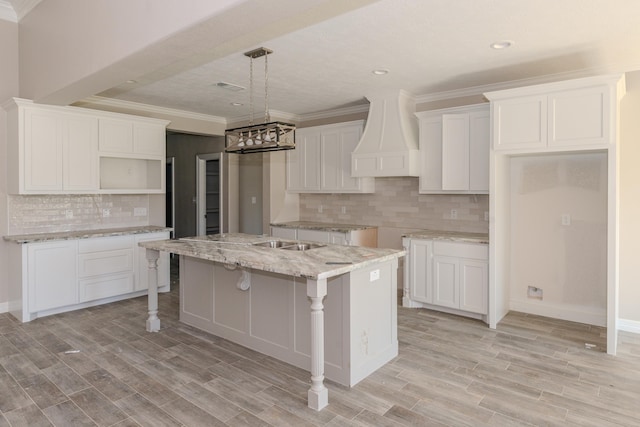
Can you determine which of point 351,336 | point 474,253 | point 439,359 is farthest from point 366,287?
point 474,253

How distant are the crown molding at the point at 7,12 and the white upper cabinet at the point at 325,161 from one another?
3653 millimetres

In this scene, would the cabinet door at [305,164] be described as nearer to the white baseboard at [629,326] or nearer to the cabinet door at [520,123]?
the cabinet door at [520,123]

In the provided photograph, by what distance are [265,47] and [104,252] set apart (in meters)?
3.15

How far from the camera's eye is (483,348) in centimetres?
366

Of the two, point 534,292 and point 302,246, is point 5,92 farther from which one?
point 534,292

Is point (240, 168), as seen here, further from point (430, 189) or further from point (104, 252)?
point (430, 189)

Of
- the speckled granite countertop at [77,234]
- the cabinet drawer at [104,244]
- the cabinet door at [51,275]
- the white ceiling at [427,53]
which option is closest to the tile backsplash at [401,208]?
the white ceiling at [427,53]

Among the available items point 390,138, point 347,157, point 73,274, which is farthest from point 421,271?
point 73,274

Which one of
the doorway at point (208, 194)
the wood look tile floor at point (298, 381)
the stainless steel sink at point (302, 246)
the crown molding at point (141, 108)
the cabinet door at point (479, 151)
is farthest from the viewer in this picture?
the doorway at point (208, 194)

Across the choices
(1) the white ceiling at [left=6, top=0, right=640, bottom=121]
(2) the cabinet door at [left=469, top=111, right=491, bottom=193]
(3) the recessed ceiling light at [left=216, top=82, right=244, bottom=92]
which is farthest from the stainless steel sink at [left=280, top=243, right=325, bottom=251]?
(3) the recessed ceiling light at [left=216, top=82, right=244, bottom=92]

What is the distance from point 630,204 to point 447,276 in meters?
1.88

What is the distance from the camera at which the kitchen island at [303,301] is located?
2.71m

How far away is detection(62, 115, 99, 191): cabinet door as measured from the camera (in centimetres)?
471

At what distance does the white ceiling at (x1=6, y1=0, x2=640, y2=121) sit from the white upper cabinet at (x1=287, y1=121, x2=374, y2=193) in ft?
1.89
